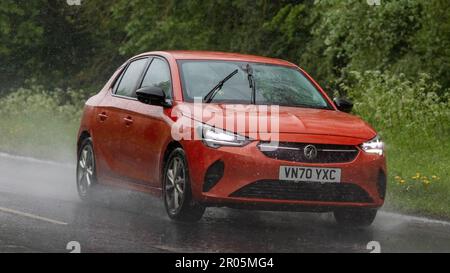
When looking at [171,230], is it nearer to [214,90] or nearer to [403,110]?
[214,90]

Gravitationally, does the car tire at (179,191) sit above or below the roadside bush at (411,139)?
above

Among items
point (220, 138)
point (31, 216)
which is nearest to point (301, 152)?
point (220, 138)

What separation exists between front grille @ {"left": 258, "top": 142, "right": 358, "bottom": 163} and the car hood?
140 millimetres

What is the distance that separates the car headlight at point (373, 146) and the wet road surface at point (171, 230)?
75cm

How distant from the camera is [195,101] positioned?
1165 centimetres

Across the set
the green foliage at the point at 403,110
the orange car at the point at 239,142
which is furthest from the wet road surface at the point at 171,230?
the green foliage at the point at 403,110

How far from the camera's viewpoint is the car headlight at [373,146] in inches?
435

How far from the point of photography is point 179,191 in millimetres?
11141

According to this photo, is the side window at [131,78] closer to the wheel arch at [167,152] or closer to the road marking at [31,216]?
the wheel arch at [167,152]

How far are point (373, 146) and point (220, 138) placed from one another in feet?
4.80

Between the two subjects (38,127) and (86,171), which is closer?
(86,171)

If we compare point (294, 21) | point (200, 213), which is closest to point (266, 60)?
point (200, 213)

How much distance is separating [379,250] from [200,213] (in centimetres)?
197
